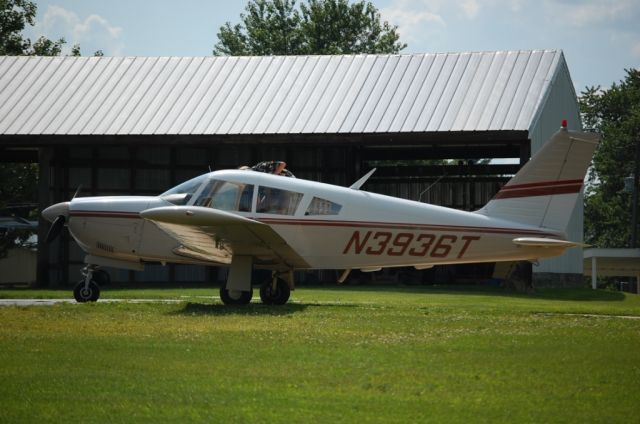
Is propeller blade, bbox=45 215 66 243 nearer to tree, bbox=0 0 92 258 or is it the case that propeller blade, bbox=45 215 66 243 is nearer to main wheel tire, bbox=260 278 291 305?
main wheel tire, bbox=260 278 291 305

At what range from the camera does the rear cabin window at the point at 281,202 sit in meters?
18.6

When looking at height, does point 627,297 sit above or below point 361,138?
below

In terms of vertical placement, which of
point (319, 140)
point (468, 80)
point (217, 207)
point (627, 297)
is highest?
point (468, 80)

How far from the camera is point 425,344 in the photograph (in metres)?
12.7

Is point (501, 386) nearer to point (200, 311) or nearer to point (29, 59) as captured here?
point (200, 311)

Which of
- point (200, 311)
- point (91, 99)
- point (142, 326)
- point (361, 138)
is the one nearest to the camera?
point (142, 326)

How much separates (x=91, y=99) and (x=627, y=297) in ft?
58.5

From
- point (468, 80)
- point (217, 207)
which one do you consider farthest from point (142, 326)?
point (468, 80)

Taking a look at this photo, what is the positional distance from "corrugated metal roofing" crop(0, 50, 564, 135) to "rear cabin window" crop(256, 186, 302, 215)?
1198 centimetres

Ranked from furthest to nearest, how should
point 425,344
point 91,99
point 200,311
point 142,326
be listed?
point 91,99 < point 200,311 < point 142,326 < point 425,344

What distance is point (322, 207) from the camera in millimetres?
18688

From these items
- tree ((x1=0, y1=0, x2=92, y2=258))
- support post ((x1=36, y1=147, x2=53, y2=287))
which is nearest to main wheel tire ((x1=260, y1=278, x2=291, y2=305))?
support post ((x1=36, y1=147, x2=53, y2=287))

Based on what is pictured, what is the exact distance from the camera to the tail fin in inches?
704

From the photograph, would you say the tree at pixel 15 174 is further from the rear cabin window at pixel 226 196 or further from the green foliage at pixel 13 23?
the rear cabin window at pixel 226 196
